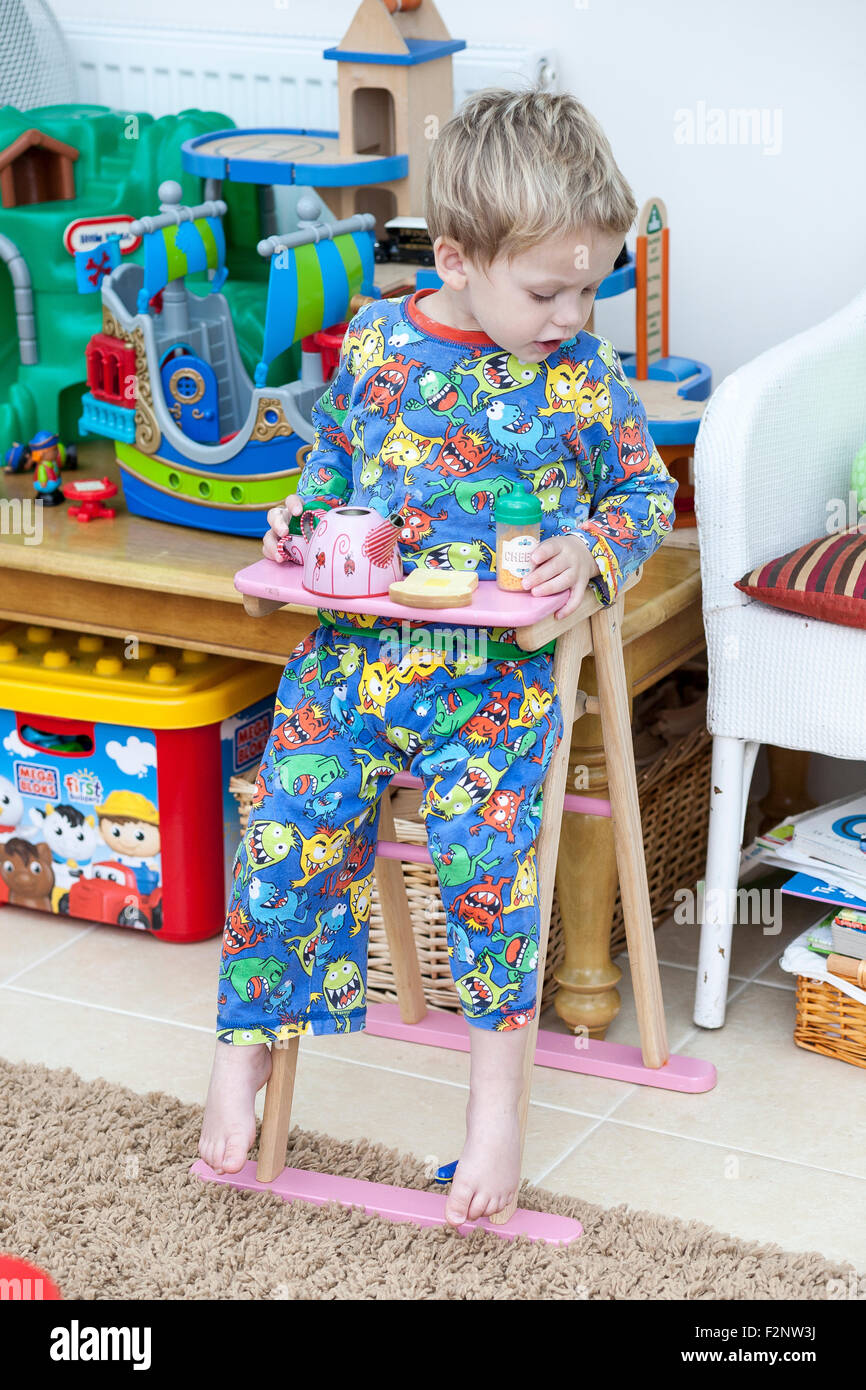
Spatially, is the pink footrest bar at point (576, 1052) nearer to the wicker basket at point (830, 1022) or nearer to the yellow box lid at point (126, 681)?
the wicker basket at point (830, 1022)

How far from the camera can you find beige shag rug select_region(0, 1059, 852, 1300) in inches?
54.0

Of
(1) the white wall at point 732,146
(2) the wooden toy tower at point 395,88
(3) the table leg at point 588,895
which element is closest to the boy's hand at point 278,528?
(3) the table leg at point 588,895

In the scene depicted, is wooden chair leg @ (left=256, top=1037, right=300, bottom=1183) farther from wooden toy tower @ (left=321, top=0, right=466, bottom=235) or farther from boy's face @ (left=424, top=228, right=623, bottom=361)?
wooden toy tower @ (left=321, top=0, right=466, bottom=235)

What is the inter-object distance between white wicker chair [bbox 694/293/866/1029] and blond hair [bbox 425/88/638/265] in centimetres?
42

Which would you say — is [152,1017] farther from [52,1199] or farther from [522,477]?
[522,477]

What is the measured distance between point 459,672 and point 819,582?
0.45 metres

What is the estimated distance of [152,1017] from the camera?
1845 millimetres

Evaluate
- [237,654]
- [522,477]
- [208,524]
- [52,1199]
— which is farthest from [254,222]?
[52,1199]

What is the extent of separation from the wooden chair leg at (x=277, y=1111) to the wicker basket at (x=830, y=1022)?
1.86 feet

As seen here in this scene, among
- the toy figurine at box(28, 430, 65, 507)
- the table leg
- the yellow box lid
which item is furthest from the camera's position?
the toy figurine at box(28, 430, 65, 507)

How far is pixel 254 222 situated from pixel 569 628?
118cm

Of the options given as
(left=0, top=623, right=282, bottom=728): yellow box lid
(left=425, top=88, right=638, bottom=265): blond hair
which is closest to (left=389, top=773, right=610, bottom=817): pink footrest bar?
(left=0, top=623, right=282, bottom=728): yellow box lid

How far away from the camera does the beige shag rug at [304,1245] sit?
1.37 metres
